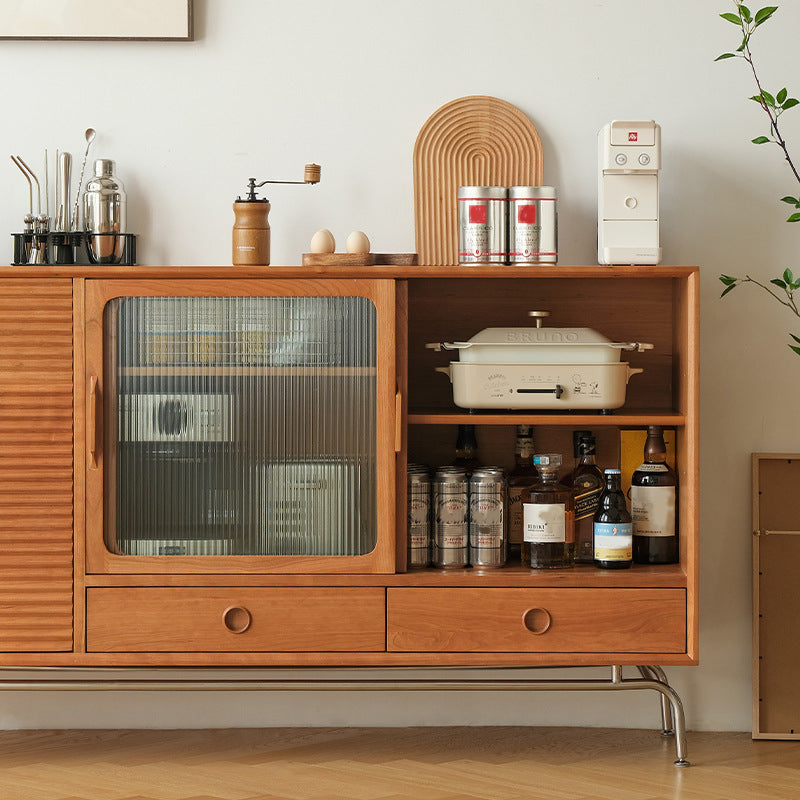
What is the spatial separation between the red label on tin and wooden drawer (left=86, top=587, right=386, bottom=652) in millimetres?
871

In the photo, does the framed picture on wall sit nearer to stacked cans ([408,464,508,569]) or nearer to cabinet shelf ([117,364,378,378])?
cabinet shelf ([117,364,378,378])

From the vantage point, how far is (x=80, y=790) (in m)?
2.17

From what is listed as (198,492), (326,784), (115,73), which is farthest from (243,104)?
(326,784)

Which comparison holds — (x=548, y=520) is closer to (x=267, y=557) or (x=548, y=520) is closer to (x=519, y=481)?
(x=519, y=481)

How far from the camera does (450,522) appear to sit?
2.25 m

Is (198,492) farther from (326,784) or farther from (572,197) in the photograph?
(572,197)

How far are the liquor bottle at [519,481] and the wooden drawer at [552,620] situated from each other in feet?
0.71

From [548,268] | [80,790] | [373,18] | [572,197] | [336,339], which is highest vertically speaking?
[373,18]

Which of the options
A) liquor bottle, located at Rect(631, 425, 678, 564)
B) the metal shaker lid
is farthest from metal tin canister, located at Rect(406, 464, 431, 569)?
the metal shaker lid

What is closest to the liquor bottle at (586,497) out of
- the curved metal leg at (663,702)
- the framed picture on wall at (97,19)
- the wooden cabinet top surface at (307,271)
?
the curved metal leg at (663,702)

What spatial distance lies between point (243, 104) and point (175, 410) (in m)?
0.85

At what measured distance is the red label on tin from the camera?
226cm

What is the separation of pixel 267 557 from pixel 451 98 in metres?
1.24

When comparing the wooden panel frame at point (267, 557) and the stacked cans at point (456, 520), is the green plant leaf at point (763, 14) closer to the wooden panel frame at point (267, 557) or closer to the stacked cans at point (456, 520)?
the wooden panel frame at point (267, 557)
